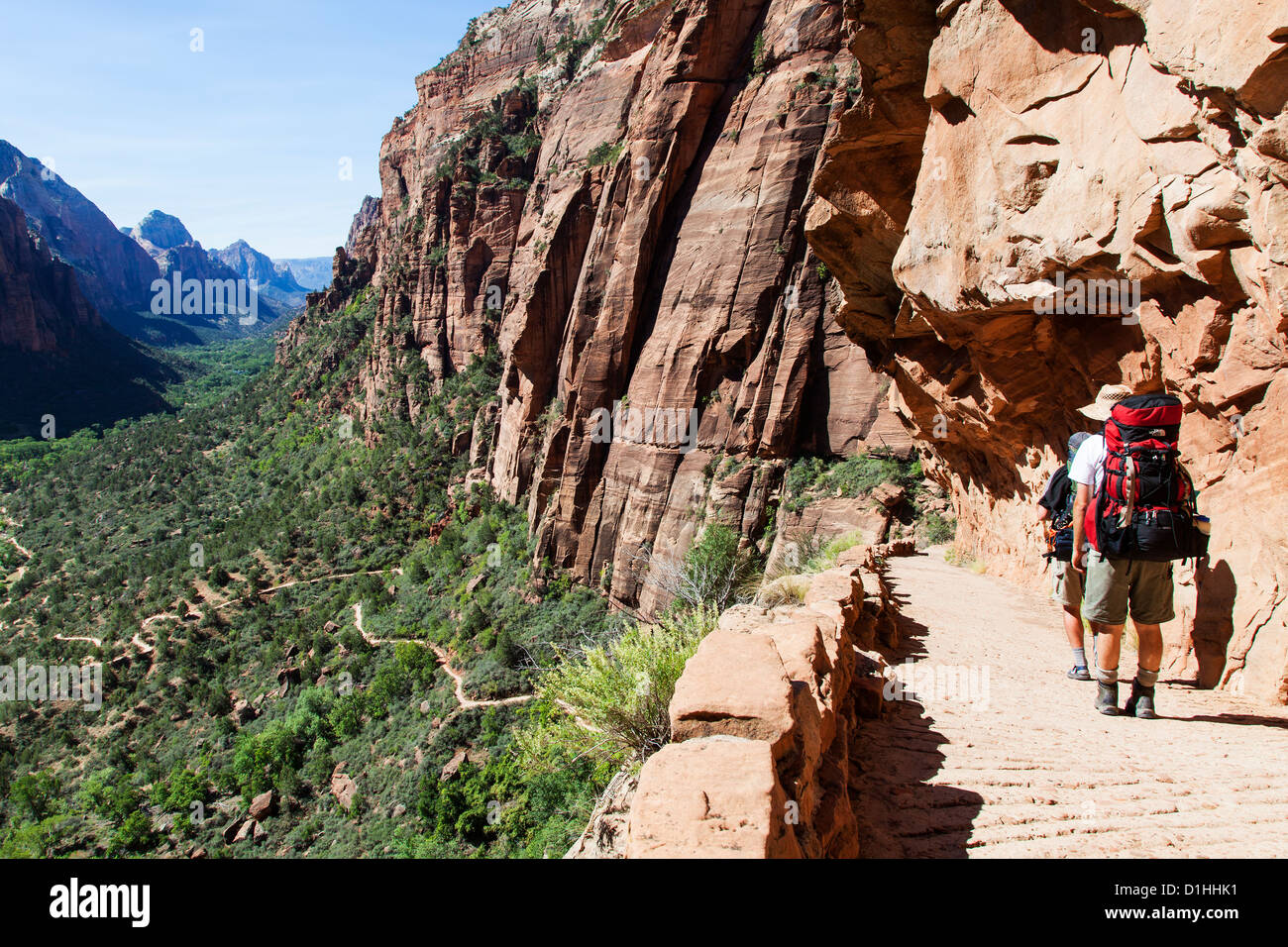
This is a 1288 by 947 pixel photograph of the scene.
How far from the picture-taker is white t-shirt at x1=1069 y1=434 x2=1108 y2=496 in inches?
203

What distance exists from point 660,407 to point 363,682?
2166 centimetres

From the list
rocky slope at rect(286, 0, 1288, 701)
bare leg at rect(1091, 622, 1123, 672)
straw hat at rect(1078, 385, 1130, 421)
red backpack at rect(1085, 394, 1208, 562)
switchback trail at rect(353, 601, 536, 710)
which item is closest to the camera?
red backpack at rect(1085, 394, 1208, 562)

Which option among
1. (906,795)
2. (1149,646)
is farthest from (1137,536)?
(906,795)

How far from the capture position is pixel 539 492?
1404 inches

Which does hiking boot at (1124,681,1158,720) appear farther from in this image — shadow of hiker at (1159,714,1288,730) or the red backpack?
the red backpack

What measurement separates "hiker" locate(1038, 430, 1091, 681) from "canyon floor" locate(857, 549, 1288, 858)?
35 cm

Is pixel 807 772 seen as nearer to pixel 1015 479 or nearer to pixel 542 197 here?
pixel 1015 479

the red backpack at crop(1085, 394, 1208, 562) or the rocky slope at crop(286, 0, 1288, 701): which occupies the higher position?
the rocky slope at crop(286, 0, 1288, 701)

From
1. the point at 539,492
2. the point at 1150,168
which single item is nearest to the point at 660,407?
the point at 539,492

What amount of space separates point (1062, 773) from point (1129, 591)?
1.81 m

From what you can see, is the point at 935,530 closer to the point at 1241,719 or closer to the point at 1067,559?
the point at 1067,559

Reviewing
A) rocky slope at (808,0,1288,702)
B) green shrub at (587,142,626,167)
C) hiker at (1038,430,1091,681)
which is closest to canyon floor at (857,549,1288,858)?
hiker at (1038,430,1091,681)

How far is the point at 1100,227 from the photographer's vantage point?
21.9 feet

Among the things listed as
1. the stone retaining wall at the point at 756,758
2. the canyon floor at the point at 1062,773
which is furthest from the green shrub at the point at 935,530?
the stone retaining wall at the point at 756,758
